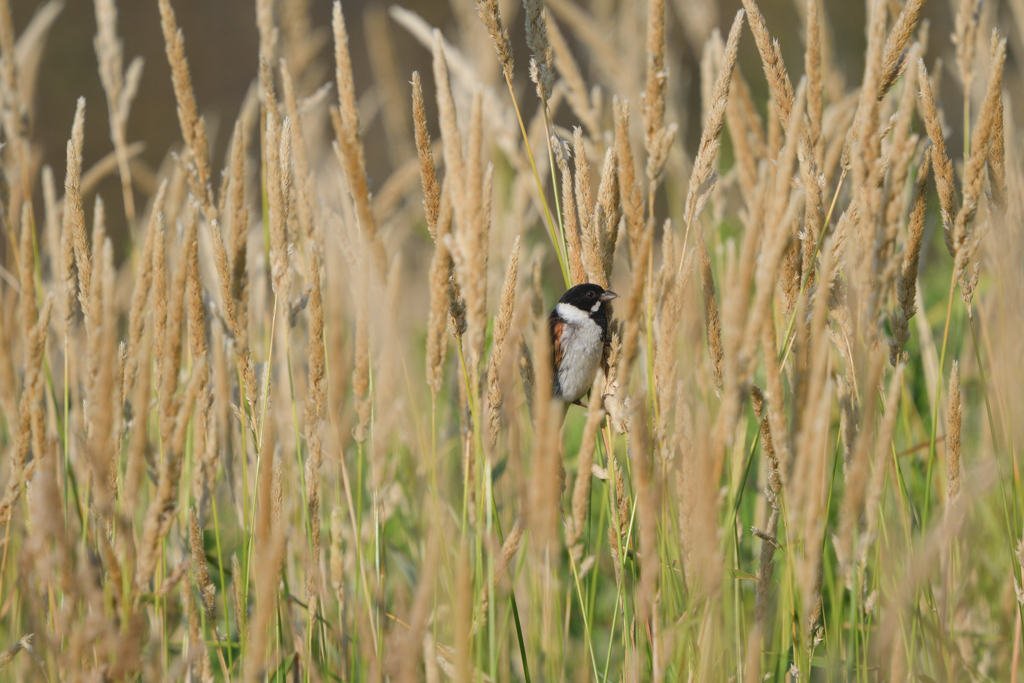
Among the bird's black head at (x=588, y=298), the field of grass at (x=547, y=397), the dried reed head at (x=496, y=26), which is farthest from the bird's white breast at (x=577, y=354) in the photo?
the dried reed head at (x=496, y=26)

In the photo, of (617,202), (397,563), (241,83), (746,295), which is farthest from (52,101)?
(746,295)

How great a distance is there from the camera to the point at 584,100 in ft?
4.93

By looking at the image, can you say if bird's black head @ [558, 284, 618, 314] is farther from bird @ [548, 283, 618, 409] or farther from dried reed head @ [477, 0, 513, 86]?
dried reed head @ [477, 0, 513, 86]

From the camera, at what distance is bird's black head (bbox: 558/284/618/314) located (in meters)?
1.30

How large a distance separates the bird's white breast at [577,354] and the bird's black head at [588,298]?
0.18 m

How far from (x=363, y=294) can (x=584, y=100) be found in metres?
0.69

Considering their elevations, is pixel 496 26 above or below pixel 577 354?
above

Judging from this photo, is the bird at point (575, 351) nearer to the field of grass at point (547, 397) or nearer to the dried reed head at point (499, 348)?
the field of grass at point (547, 397)

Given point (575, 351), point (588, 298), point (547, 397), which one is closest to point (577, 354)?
point (575, 351)

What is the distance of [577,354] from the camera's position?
1824 millimetres

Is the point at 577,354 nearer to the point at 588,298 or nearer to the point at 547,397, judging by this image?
the point at 588,298

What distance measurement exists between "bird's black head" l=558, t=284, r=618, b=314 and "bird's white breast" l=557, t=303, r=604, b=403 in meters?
0.18

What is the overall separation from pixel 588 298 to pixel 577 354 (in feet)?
1.36

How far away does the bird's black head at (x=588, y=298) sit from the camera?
1298 millimetres
